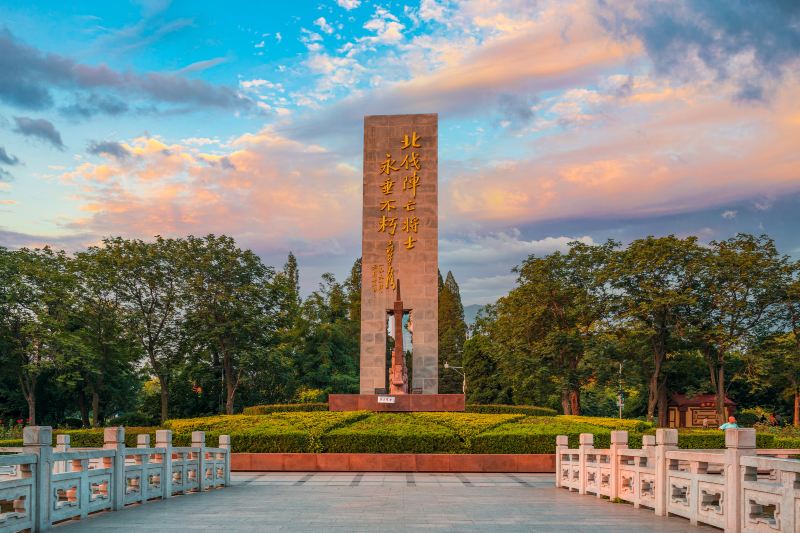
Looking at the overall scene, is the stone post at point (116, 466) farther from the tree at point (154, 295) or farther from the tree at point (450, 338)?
the tree at point (450, 338)

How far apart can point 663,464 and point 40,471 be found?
282 inches

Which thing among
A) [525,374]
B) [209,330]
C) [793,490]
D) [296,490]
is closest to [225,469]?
[296,490]

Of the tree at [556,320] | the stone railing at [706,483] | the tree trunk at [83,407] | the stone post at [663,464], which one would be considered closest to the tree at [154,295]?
the tree trunk at [83,407]

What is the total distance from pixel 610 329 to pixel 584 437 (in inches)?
828

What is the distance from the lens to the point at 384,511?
10773 millimetres

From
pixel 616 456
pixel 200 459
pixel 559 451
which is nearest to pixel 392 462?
pixel 559 451

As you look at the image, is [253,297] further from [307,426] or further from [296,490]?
[296,490]

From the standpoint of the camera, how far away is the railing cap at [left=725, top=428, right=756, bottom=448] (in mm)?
8555

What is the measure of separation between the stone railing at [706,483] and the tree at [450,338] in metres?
45.0

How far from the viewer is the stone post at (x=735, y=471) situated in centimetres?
845

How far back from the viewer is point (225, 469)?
16.2 m

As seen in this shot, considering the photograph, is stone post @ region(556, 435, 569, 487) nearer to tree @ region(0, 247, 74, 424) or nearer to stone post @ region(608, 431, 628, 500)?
stone post @ region(608, 431, 628, 500)

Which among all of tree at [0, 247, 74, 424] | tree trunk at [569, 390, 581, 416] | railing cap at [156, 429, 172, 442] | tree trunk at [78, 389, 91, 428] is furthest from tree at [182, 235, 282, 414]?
railing cap at [156, 429, 172, 442]

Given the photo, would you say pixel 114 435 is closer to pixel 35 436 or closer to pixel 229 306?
pixel 35 436
